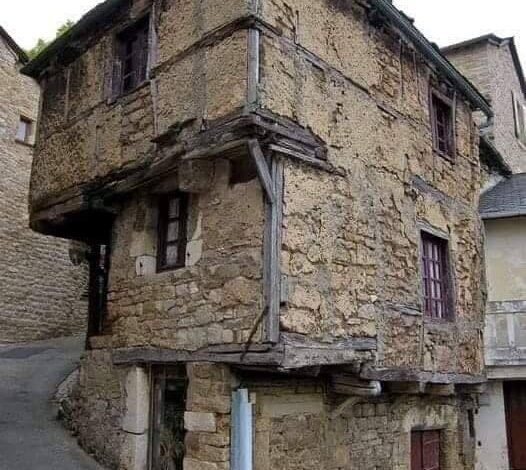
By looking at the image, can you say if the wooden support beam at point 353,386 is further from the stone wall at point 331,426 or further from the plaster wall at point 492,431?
the plaster wall at point 492,431

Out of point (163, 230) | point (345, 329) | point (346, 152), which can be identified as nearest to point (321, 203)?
point (346, 152)

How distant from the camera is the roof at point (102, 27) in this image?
6684mm

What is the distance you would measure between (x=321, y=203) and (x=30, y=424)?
464cm

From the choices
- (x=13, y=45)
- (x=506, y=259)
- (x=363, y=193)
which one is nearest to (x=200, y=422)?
(x=363, y=193)

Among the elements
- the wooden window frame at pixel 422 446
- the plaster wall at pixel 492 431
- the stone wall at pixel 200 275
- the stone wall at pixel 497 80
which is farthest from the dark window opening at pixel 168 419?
the stone wall at pixel 497 80

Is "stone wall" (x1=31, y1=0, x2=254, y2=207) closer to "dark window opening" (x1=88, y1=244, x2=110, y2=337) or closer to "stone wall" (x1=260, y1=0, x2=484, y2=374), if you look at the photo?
"stone wall" (x1=260, y1=0, x2=484, y2=374)

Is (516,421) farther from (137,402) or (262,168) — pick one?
(262,168)

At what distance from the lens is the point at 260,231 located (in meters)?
4.93

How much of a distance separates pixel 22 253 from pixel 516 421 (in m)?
10.9

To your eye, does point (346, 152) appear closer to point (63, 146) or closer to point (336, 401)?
point (336, 401)

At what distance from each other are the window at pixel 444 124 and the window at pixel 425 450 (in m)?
3.77

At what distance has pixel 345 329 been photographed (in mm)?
5527

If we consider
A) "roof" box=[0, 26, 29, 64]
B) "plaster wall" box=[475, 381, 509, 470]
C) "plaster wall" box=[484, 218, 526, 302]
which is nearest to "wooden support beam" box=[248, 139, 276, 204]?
"plaster wall" box=[484, 218, 526, 302]

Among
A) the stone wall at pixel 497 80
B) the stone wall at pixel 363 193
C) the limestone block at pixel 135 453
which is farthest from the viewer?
the stone wall at pixel 497 80
